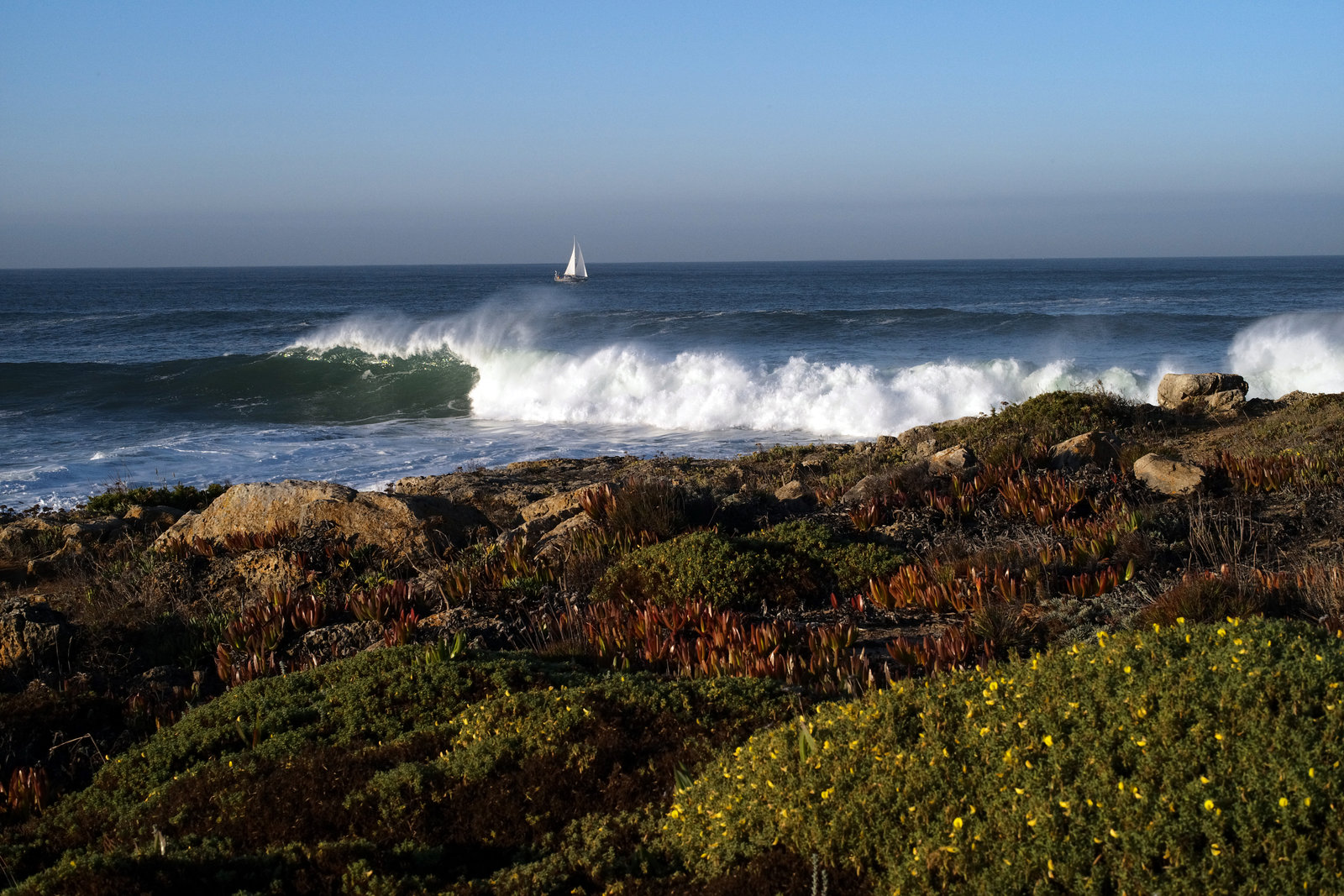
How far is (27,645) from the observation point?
19.8ft

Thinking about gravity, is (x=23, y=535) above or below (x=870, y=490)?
below

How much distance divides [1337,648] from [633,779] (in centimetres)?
247

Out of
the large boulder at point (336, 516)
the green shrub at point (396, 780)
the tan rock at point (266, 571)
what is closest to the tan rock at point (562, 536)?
the large boulder at point (336, 516)

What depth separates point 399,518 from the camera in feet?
27.3

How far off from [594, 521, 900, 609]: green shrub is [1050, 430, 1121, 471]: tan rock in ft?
11.6

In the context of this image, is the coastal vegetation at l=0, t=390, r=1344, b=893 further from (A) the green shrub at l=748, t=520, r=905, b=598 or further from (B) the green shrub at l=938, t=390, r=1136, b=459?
(B) the green shrub at l=938, t=390, r=1136, b=459

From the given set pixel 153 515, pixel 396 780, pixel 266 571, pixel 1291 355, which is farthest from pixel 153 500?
pixel 1291 355

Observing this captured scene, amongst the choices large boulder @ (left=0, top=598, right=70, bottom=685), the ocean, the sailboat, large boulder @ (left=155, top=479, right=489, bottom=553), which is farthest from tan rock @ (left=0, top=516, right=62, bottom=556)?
the sailboat

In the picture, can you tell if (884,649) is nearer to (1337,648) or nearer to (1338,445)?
(1337,648)

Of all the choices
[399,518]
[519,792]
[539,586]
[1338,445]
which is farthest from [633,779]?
[1338,445]

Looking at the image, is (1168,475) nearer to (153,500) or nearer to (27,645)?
(27,645)

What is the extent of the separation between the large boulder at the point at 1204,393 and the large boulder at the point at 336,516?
42.4 ft

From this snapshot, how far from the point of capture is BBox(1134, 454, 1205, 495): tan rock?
28.4 ft

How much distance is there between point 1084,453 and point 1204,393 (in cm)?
844
